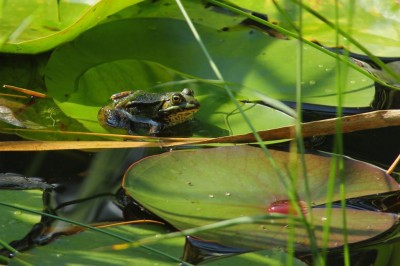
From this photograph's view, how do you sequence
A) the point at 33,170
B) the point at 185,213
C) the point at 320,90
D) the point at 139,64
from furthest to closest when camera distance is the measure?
the point at 139,64 < the point at 320,90 < the point at 33,170 < the point at 185,213

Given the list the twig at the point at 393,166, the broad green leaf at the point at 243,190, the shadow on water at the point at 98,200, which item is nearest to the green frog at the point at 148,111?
the shadow on water at the point at 98,200

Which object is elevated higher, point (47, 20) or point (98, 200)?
point (47, 20)

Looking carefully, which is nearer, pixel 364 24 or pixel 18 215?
pixel 18 215

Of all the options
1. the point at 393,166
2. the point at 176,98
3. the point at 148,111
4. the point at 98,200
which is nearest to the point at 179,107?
the point at 176,98

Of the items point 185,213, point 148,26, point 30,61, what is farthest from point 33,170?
point 148,26

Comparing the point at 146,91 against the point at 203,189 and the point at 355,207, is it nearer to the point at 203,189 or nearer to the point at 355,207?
the point at 203,189

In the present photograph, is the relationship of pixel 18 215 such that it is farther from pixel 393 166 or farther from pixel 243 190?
pixel 393 166

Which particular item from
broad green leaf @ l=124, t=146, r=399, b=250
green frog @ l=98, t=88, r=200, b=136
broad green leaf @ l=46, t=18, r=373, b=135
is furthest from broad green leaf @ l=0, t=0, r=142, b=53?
broad green leaf @ l=124, t=146, r=399, b=250
